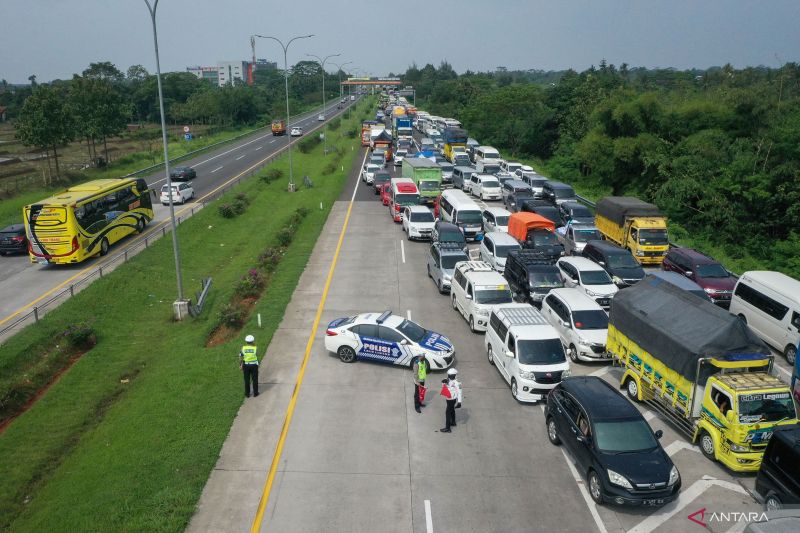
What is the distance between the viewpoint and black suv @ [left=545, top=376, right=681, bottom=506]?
11.5 metres

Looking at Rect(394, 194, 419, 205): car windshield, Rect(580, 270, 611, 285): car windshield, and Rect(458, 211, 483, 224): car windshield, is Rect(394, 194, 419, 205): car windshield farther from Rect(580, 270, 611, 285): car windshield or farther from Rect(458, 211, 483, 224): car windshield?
Rect(580, 270, 611, 285): car windshield

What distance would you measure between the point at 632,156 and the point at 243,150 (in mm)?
50672

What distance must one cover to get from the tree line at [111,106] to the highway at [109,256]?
8.06 meters

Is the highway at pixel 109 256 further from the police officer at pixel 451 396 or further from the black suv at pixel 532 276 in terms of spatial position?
the black suv at pixel 532 276

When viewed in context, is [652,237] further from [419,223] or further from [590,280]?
[419,223]

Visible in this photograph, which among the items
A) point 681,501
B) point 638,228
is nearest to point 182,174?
point 638,228

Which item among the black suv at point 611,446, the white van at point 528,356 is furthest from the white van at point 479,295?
the black suv at point 611,446

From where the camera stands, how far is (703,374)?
44.9 feet

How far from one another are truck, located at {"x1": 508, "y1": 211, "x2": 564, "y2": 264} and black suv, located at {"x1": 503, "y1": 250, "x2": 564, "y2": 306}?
12.5ft

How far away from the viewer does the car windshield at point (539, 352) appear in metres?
16.2

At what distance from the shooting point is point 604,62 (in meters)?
109

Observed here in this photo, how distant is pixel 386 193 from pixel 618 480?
110 feet

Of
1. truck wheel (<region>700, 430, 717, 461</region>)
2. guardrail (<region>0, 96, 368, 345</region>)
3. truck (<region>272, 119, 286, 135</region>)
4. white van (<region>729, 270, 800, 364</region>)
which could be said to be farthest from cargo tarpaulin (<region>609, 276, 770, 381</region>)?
truck (<region>272, 119, 286, 135</region>)

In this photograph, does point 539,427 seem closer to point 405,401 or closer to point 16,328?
point 405,401
